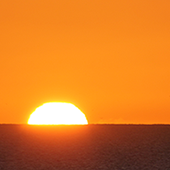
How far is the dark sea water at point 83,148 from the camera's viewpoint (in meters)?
4.11

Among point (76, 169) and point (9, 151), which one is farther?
point (9, 151)

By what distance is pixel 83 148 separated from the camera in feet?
16.4

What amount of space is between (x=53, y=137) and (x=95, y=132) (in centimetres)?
105

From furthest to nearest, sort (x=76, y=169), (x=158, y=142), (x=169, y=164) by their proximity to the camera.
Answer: (x=158, y=142)
(x=169, y=164)
(x=76, y=169)

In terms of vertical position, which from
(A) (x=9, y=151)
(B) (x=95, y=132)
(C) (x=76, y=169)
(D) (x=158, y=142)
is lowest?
(C) (x=76, y=169)

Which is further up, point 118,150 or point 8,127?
point 8,127

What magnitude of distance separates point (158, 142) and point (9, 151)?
2578 mm

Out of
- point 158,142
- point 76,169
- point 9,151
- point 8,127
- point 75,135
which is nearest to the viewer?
point 76,169

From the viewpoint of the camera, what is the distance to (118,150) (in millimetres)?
4898

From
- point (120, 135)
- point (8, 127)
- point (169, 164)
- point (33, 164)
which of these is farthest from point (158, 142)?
point (8, 127)

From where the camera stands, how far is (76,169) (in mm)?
3891

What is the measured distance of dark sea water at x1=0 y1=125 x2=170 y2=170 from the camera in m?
4.11

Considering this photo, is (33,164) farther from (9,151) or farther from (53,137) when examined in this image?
(53,137)

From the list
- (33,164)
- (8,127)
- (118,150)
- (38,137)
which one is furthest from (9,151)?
(8,127)
